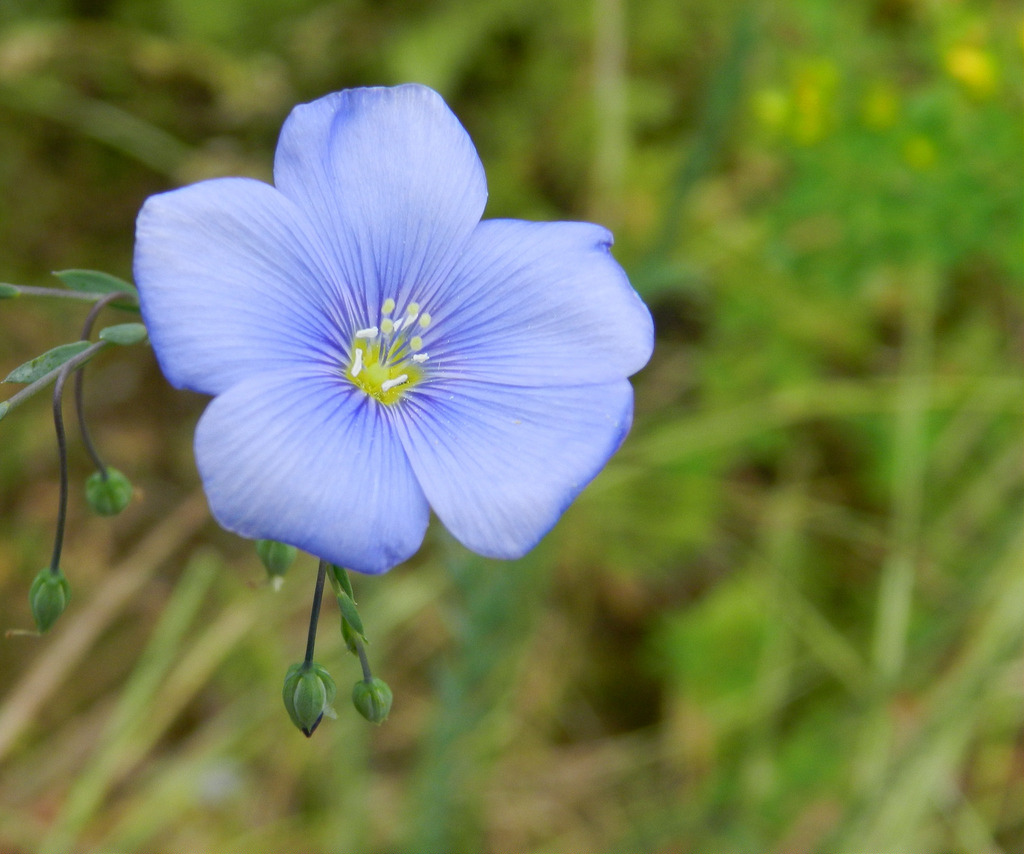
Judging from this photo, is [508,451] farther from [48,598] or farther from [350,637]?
[48,598]

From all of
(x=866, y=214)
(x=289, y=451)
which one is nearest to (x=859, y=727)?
(x=866, y=214)

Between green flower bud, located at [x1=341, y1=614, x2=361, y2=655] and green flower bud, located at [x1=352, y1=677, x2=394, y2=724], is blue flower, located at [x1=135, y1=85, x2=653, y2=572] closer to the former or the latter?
green flower bud, located at [x1=341, y1=614, x2=361, y2=655]

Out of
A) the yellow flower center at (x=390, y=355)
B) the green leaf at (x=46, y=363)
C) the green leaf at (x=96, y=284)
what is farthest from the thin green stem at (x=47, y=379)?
the yellow flower center at (x=390, y=355)

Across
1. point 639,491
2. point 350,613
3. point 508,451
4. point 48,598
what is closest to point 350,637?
point 350,613

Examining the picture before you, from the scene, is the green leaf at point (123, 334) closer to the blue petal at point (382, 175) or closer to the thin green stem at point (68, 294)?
the thin green stem at point (68, 294)

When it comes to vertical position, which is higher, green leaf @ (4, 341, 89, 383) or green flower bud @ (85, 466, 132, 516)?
green leaf @ (4, 341, 89, 383)

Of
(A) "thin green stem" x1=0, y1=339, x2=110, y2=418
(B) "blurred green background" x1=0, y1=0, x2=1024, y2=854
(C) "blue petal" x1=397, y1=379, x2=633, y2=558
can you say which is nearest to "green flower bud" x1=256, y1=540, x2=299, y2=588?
(C) "blue petal" x1=397, y1=379, x2=633, y2=558
